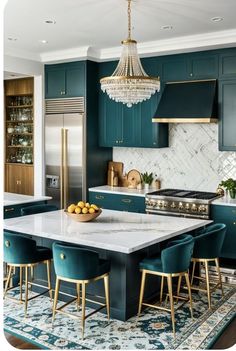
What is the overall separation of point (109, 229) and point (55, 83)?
3.75m

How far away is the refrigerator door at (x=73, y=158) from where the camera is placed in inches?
272

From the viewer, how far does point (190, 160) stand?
6609mm

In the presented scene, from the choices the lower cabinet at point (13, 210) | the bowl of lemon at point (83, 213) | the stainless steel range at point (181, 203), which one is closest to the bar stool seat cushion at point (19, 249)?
the bowl of lemon at point (83, 213)

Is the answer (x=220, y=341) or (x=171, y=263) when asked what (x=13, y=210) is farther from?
(x=220, y=341)

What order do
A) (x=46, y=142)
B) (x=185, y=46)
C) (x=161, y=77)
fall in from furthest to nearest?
1. (x=46, y=142)
2. (x=161, y=77)
3. (x=185, y=46)

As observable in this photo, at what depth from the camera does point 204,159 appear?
646cm

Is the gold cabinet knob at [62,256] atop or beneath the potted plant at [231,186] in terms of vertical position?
beneath

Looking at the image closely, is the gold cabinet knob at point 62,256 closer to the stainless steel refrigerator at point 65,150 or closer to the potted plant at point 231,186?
the potted plant at point 231,186

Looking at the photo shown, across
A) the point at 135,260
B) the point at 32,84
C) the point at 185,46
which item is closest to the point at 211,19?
the point at 185,46

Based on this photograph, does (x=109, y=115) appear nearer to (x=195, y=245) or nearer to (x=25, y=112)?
(x=25, y=112)

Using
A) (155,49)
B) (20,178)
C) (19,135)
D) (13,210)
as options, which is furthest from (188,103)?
(19,135)

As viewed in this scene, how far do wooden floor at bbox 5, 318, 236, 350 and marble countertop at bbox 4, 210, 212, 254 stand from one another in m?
0.89

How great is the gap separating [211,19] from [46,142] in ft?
11.5

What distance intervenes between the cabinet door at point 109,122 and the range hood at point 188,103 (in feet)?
2.69
